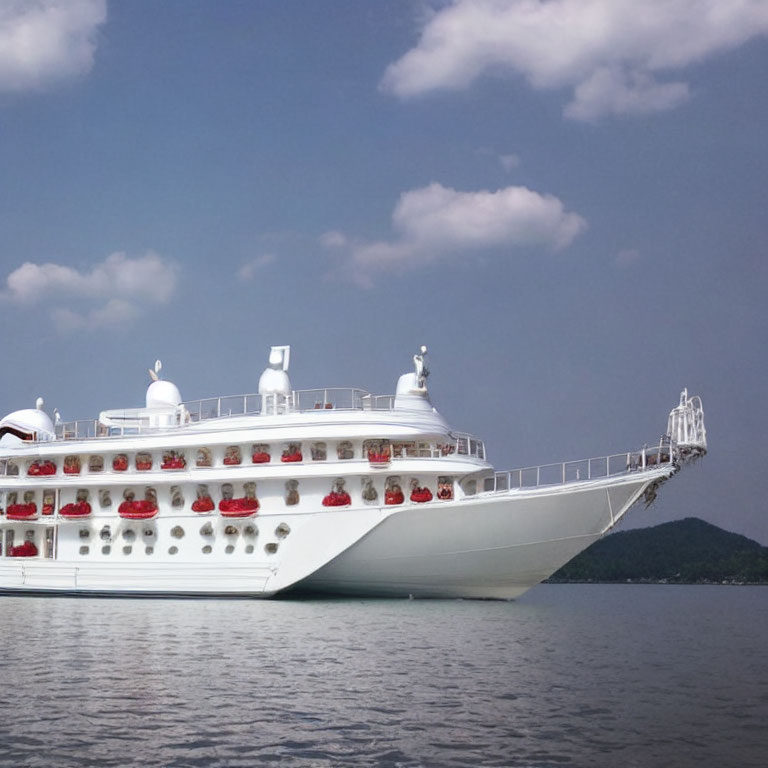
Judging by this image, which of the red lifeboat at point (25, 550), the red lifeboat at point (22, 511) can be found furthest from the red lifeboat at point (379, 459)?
the red lifeboat at point (25, 550)

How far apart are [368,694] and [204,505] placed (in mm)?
21051

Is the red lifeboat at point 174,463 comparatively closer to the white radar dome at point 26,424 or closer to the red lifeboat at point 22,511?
the red lifeboat at point 22,511

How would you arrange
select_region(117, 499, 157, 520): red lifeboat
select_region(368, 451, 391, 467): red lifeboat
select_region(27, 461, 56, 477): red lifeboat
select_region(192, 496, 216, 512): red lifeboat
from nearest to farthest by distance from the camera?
select_region(368, 451, 391, 467): red lifeboat → select_region(192, 496, 216, 512): red lifeboat → select_region(117, 499, 157, 520): red lifeboat → select_region(27, 461, 56, 477): red lifeboat

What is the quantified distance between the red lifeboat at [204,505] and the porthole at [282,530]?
2.79 metres

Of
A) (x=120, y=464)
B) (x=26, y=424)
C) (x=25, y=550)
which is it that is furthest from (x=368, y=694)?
(x=26, y=424)

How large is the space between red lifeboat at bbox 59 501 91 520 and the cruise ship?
0.18 ft

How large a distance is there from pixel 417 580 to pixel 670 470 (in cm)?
967

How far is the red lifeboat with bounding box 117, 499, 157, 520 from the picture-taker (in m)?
36.8

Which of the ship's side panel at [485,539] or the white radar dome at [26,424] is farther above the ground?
the white radar dome at [26,424]

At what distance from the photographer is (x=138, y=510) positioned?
37.0 metres

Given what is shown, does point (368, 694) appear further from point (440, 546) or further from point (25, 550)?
point (25, 550)

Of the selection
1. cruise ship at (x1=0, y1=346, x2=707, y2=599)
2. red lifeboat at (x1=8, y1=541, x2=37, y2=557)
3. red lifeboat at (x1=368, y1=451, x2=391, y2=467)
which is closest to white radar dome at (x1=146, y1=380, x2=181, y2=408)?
cruise ship at (x1=0, y1=346, x2=707, y2=599)

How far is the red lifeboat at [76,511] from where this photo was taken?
3844cm

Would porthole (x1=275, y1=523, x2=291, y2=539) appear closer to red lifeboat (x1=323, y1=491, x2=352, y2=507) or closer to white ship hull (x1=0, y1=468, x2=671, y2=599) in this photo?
white ship hull (x1=0, y1=468, x2=671, y2=599)
